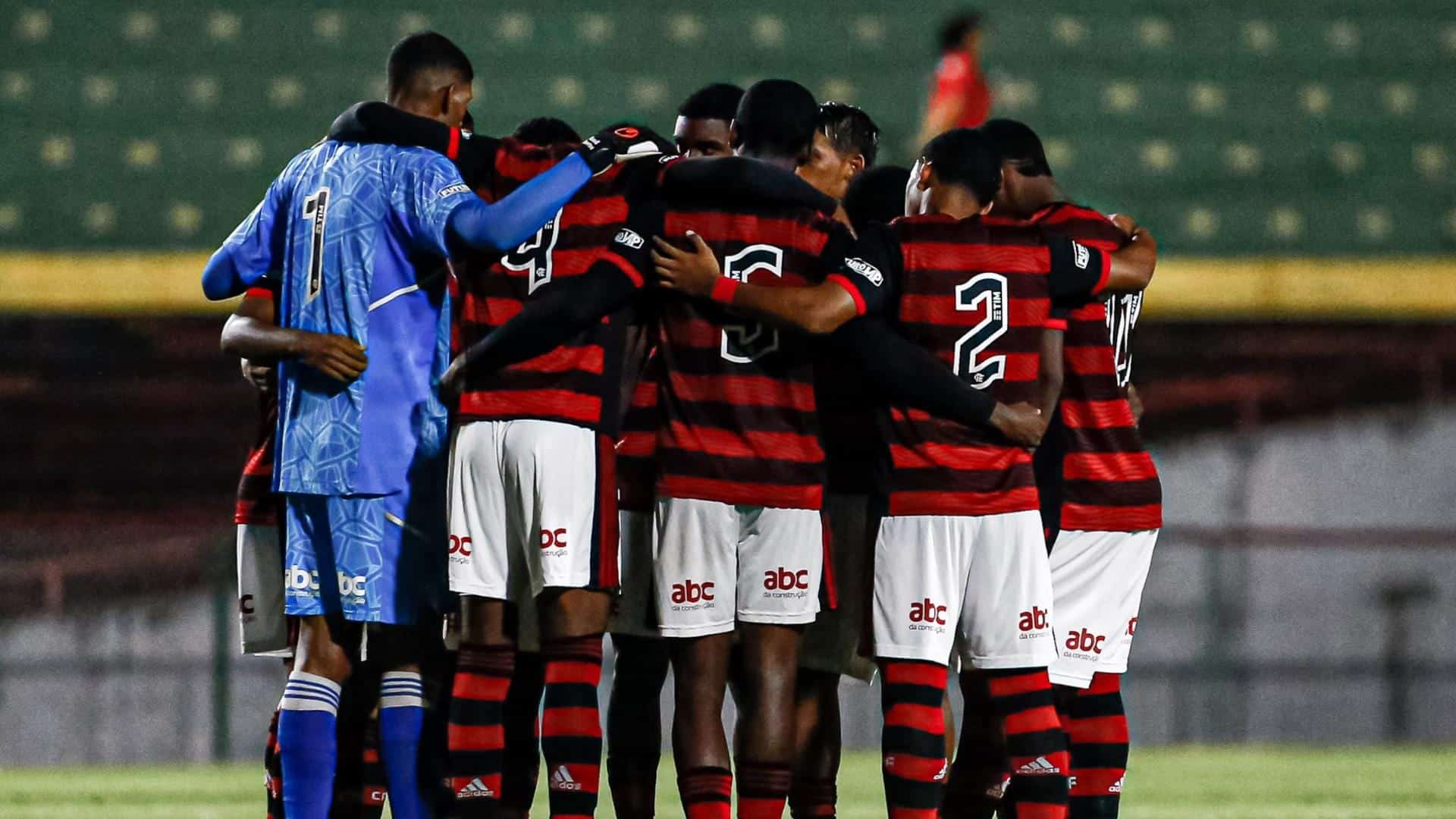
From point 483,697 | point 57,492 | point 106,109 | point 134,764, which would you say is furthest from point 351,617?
point 106,109

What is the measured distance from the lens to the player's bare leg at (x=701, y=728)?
391cm

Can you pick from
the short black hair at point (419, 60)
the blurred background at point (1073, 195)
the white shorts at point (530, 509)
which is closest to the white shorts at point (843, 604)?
the white shorts at point (530, 509)

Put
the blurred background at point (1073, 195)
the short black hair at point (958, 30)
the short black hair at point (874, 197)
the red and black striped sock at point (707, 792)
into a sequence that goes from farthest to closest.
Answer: the short black hair at point (958, 30) < the blurred background at point (1073, 195) < the short black hair at point (874, 197) < the red and black striped sock at point (707, 792)

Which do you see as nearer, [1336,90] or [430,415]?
[430,415]

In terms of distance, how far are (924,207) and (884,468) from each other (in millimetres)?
590

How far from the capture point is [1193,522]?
32.4 ft

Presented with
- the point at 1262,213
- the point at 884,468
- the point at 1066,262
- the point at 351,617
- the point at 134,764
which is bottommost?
the point at 134,764

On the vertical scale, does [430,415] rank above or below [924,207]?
below

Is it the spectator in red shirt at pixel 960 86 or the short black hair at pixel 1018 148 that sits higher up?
the spectator in red shirt at pixel 960 86

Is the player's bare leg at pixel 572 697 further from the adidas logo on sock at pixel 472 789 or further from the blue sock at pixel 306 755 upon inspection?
the blue sock at pixel 306 755

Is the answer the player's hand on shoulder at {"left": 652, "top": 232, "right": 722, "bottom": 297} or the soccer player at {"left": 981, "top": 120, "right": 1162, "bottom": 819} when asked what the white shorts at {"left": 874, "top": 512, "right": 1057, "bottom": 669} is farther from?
the player's hand on shoulder at {"left": 652, "top": 232, "right": 722, "bottom": 297}

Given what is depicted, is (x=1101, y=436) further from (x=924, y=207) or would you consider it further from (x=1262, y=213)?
(x=1262, y=213)

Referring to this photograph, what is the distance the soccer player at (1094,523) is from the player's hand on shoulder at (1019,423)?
0.43 meters

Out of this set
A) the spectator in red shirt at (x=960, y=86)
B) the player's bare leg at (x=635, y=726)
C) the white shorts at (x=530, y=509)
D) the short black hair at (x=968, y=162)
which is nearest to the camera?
the white shorts at (x=530, y=509)
